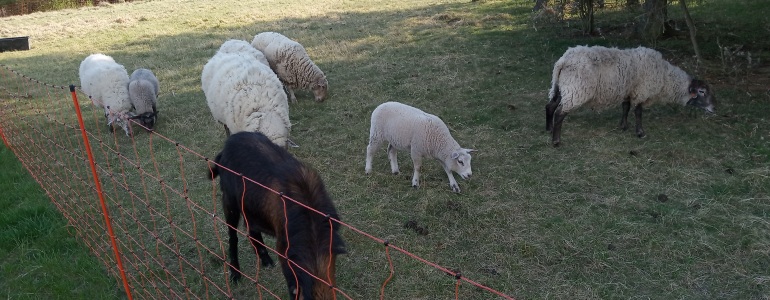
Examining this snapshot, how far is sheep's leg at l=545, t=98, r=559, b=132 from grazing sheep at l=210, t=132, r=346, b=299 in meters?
4.26

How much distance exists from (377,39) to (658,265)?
10352 millimetres

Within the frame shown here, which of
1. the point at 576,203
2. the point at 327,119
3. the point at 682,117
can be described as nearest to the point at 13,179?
the point at 327,119

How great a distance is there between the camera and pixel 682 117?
23.5ft

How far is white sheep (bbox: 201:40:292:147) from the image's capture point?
19.5ft

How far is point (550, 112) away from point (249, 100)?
392cm

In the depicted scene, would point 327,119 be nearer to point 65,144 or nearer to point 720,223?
point 65,144

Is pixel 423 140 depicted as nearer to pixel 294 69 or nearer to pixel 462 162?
pixel 462 162

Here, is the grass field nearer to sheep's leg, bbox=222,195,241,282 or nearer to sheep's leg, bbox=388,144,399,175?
sheep's leg, bbox=388,144,399,175

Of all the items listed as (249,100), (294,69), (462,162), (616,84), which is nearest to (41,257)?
(249,100)

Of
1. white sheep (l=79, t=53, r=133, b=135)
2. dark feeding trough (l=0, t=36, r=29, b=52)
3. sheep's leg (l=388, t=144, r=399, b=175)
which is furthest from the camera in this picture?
dark feeding trough (l=0, t=36, r=29, b=52)

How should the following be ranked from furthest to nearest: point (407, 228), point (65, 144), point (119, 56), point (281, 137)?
point (119, 56)
point (65, 144)
point (281, 137)
point (407, 228)

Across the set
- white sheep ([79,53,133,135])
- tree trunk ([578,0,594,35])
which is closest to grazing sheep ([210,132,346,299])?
white sheep ([79,53,133,135])

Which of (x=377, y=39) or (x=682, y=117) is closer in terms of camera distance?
(x=682, y=117)

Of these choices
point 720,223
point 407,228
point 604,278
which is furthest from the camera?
point 407,228
